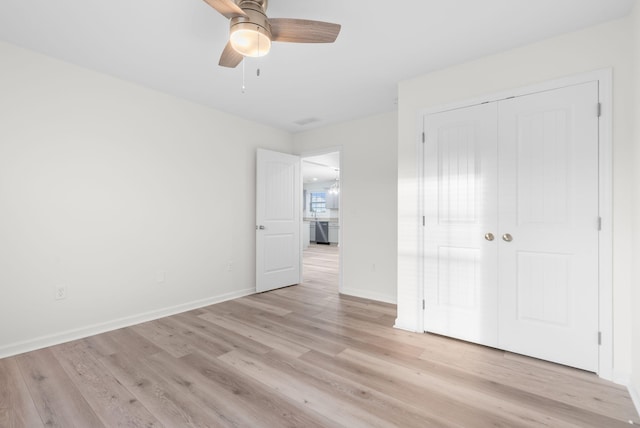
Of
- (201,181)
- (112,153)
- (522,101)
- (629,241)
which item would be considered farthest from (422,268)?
(112,153)

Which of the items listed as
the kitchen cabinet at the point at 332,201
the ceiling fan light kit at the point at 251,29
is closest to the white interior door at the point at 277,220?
the ceiling fan light kit at the point at 251,29

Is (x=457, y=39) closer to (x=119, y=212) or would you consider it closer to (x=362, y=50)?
(x=362, y=50)

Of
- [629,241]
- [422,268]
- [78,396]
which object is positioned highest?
[629,241]

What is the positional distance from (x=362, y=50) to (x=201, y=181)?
2.44m

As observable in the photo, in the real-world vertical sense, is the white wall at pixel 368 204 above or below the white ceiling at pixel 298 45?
below

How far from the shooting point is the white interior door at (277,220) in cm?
443

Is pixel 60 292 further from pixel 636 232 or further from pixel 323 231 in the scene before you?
pixel 323 231

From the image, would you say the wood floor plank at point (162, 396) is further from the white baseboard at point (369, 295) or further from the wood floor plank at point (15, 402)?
the white baseboard at point (369, 295)

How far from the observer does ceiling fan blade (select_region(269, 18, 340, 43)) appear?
68.0 inches

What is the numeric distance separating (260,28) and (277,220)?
10.6 feet

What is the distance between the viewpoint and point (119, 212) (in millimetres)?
3082

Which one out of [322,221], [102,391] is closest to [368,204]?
[102,391]

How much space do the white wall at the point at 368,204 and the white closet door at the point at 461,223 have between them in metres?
1.10

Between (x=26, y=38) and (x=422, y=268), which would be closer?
(x=26, y=38)
